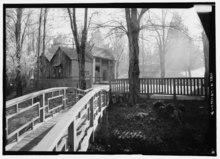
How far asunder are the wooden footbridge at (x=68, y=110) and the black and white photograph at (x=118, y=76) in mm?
13

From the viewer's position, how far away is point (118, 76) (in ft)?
7.81

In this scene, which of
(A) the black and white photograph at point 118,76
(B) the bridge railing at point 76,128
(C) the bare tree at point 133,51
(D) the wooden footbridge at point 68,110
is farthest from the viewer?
(C) the bare tree at point 133,51

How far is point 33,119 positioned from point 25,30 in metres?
1.23

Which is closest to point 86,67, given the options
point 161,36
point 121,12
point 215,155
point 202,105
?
point 121,12

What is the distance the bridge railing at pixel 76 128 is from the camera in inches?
42.9

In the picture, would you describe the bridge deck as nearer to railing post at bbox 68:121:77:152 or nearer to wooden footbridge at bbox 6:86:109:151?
wooden footbridge at bbox 6:86:109:151

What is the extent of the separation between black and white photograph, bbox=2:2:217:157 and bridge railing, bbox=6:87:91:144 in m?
0.01

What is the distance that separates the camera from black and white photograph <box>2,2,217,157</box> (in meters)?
1.82

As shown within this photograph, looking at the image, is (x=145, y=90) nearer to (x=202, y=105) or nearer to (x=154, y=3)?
(x=202, y=105)

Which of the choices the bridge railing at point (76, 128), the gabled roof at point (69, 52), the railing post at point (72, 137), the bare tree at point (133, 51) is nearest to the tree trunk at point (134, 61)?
the bare tree at point (133, 51)

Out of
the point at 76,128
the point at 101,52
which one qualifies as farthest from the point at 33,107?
the point at 101,52

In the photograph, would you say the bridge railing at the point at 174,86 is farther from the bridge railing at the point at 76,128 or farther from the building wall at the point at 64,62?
the building wall at the point at 64,62

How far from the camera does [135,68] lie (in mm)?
2094

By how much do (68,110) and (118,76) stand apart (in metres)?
1.17
